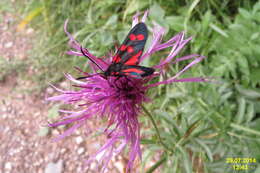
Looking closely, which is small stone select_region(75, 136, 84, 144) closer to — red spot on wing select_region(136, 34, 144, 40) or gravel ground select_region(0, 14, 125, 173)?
gravel ground select_region(0, 14, 125, 173)

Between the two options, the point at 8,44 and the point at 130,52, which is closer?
the point at 130,52

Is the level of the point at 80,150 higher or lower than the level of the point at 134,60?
lower

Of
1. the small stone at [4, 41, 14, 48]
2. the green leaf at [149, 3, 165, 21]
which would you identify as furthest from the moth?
the small stone at [4, 41, 14, 48]

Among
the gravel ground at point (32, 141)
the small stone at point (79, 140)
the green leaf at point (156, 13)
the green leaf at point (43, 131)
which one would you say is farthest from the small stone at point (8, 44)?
the green leaf at point (156, 13)

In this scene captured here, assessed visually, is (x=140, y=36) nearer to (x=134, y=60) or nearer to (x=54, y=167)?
(x=134, y=60)

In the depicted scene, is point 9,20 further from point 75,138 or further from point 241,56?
point 241,56
